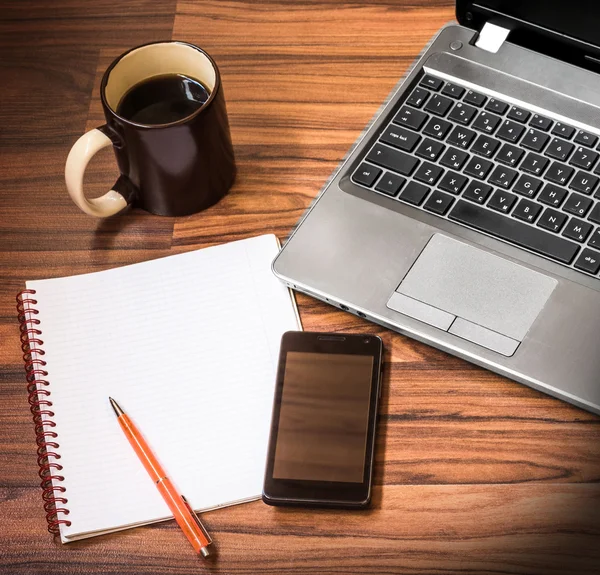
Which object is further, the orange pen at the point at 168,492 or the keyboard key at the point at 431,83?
the keyboard key at the point at 431,83

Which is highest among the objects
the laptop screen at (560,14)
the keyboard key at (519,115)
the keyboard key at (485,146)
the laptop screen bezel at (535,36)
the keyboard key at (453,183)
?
the laptop screen at (560,14)

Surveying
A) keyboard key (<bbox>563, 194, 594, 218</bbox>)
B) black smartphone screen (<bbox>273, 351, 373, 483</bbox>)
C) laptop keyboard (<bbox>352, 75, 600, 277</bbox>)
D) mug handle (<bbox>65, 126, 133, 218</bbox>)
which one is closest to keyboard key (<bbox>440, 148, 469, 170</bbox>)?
laptop keyboard (<bbox>352, 75, 600, 277</bbox>)

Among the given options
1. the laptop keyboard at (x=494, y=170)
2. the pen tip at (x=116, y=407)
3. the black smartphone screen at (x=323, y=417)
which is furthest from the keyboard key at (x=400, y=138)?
the pen tip at (x=116, y=407)

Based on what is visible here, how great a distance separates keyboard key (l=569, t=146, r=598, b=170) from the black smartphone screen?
0.27m

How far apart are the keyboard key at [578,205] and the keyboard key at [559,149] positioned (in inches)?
1.8

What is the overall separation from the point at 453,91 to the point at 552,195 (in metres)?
0.15

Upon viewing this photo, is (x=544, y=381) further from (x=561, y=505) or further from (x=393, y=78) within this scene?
(x=393, y=78)

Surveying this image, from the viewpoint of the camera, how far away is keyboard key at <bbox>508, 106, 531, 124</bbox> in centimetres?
77

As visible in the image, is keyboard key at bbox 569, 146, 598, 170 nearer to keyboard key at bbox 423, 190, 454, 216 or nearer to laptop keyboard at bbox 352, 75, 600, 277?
laptop keyboard at bbox 352, 75, 600, 277

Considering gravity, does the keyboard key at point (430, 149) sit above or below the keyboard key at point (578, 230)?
below

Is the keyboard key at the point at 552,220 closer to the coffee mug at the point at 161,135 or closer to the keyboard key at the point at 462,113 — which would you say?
the keyboard key at the point at 462,113

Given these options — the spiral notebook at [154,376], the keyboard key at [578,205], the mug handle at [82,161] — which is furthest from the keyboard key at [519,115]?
the mug handle at [82,161]

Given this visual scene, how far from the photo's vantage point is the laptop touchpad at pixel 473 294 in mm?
664

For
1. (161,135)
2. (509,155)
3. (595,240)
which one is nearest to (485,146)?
(509,155)
